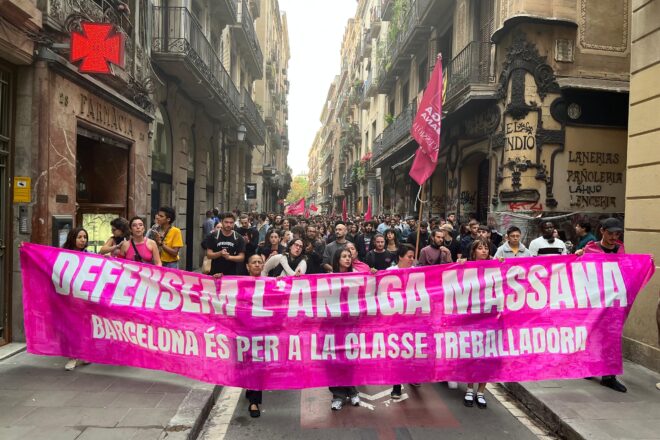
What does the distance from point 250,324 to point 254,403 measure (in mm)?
750

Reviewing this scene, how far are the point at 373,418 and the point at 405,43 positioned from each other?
1877 centimetres

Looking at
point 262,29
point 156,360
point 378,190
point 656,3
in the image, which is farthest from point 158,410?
point 262,29

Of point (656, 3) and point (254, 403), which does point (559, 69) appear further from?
point (254, 403)

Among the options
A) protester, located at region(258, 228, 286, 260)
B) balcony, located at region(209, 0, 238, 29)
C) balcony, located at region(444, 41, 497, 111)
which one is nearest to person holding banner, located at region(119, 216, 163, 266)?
protester, located at region(258, 228, 286, 260)

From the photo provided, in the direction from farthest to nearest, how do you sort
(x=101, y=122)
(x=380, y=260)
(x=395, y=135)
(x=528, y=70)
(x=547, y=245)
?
(x=395, y=135) → (x=528, y=70) → (x=101, y=122) → (x=547, y=245) → (x=380, y=260)

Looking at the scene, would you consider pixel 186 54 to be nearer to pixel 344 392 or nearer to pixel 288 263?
pixel 288 263

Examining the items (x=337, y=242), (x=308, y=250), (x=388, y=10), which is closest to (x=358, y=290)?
(x=308, y=250)

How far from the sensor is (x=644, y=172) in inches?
247

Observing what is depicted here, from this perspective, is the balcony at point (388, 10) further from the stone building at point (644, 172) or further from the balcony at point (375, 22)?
the stone building at point (644, 172)

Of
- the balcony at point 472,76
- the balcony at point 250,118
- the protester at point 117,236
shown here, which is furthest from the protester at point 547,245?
the balcony at point 250,118

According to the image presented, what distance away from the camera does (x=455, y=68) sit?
48.5 feet

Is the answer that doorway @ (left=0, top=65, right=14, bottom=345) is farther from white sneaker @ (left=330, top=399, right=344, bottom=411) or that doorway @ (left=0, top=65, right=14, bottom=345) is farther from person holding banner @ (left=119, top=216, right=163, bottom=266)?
white sneaker @ (left=330, top=399, right=344, bottom=411)

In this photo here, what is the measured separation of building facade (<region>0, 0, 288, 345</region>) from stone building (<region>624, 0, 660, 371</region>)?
279 inches

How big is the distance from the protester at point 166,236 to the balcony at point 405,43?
1377 centimetres
